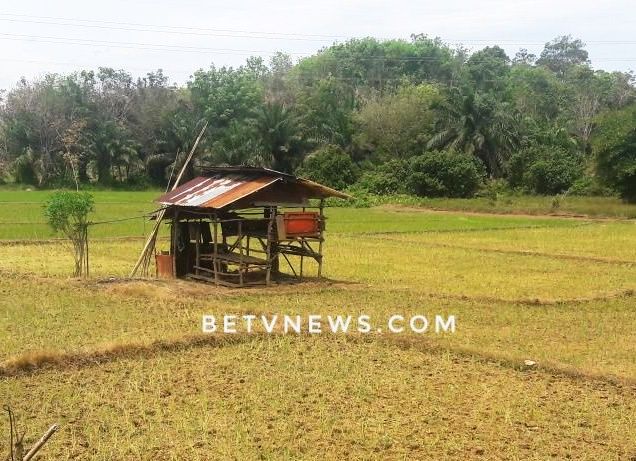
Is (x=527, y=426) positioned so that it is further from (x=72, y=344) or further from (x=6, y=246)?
(x=6, y=246)

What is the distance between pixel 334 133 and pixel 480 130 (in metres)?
9.44

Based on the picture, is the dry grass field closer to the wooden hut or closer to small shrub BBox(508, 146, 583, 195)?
the wooden hut

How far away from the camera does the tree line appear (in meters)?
39.3

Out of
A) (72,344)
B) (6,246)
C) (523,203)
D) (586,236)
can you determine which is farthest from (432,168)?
(72,344)

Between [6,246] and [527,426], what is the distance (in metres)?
16.7

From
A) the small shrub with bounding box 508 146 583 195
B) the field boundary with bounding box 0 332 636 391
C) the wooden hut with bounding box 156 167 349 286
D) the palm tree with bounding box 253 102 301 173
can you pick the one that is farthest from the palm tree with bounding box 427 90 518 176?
the field boundary with bounding box 0 332 636 391

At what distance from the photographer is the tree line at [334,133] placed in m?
39.3

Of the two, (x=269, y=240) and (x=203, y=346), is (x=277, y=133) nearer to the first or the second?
(x=269, y=240)

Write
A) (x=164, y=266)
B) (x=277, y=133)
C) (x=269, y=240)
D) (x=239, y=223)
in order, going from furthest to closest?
(x=277, y=133)
(x=164, y=266)
(x=269, y=240)
(x=239, y=223)

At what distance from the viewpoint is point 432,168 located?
129ft

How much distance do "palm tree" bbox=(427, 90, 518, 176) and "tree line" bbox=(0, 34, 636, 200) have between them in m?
0.08

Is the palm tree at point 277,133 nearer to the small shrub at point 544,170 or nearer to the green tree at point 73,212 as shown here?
the small shrub at point 544,170

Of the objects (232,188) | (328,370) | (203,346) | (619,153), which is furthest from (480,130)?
(328,370)

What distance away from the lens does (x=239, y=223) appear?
13789 mm
